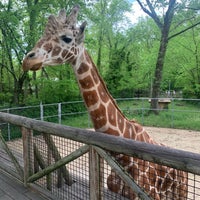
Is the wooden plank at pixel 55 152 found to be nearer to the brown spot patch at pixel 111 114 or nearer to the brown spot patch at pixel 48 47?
the brown spot patch at pixel 111 114

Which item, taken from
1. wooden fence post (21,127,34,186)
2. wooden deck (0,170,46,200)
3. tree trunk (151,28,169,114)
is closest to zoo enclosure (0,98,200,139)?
tree trunk (151,28,169,114)

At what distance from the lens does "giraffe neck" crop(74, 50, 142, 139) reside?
240 cm

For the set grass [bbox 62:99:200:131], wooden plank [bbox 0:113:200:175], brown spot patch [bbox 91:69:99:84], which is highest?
brown spot patch [bbox 91:69:99:84]

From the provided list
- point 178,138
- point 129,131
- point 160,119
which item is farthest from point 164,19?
point 129,131

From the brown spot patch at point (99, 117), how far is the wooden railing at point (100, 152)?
0.37 m

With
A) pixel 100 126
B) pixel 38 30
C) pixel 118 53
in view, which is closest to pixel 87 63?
pixel 100 126

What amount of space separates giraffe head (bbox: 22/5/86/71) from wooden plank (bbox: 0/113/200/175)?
0.59 meters

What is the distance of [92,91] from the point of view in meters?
2.44

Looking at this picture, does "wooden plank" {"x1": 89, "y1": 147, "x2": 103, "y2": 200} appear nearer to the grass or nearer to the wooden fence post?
the wooden fence post

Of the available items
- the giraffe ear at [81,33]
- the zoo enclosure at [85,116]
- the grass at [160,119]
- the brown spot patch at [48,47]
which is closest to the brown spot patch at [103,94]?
the giraffe ear at [81,33]

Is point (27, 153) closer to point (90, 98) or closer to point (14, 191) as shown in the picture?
point (14, 191)

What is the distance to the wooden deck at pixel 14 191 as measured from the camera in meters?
2.67

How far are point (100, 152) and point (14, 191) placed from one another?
1.43 metres

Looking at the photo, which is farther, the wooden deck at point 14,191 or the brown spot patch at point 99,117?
the wooden deck at point 14,191
